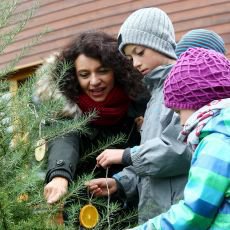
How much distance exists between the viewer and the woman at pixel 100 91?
2.96m

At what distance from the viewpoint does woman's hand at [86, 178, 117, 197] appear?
2725 mm

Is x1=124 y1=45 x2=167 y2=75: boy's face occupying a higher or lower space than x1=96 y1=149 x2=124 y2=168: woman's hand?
higher

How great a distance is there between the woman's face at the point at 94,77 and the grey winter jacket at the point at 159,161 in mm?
384

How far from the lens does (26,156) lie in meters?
2.25

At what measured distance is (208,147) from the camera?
1804 mm

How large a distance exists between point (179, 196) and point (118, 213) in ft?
1.31

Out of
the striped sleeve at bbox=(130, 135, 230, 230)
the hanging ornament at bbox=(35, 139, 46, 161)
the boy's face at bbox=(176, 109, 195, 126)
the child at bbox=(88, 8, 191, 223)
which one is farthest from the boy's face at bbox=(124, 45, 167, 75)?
the striped sleeve at bbox=(130, 135, 230, 230)

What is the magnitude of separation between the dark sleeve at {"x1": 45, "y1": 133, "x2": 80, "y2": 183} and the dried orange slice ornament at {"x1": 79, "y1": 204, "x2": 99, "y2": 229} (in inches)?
10.7

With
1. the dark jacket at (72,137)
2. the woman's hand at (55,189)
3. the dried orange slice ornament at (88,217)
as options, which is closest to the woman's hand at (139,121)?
the dark jacket at (72,137)

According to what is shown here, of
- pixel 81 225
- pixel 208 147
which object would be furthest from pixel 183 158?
pixel 208 147

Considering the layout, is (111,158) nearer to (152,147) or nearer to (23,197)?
(152,147)

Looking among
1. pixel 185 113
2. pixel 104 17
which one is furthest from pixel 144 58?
pixel 104 17

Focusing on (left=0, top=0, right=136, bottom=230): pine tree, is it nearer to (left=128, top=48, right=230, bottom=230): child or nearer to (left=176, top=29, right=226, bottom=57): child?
(left=128, top=48, right=230, bottom=230): child

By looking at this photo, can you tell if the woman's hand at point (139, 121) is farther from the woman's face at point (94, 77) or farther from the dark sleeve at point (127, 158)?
the dark sleeve at point (127, 158)
